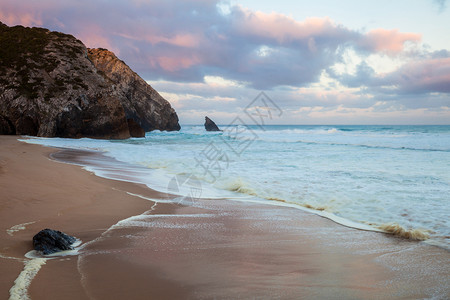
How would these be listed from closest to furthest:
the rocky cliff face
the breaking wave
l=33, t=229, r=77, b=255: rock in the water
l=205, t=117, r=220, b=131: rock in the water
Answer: l=33, t=229, r=77, b=255: rock in the water → the breaking wave → the rocky cliff face → l=205, t=117, r=220, b=131: rock in the water

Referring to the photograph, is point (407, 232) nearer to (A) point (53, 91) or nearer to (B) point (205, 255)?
(B) point (205, 255)

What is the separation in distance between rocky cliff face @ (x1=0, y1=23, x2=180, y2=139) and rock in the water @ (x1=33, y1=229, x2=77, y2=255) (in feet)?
90.9

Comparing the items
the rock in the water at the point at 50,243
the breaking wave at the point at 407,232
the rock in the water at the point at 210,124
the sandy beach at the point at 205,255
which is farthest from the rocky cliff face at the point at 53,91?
the rock in the water at the point at 210,124

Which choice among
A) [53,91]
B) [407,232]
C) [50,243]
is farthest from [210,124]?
[50,243]

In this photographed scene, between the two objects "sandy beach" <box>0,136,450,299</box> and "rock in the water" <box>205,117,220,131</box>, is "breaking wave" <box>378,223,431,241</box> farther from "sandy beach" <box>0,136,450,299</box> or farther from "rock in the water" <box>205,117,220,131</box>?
"rock in the water" <box>205,117,220,131</box>

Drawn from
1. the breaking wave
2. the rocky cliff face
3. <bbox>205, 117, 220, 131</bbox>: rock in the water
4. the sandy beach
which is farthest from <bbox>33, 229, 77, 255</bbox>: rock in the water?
<bbox>205, 117, 220, 131</bbox>: rock in the water

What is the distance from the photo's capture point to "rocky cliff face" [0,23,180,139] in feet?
87.2

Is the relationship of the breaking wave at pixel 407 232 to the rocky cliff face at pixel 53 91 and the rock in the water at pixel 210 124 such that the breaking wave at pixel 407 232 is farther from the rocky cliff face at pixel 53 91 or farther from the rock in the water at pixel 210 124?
the rock in the water at pixel 210 124

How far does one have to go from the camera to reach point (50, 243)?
2.66 meters

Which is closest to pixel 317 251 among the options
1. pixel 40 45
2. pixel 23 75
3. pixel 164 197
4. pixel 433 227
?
pixel 433 227

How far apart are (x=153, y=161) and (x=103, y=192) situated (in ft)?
21.2

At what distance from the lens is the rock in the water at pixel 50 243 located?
261 centimetres

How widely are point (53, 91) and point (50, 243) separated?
30.6 meters

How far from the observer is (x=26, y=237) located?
9.55 ft
